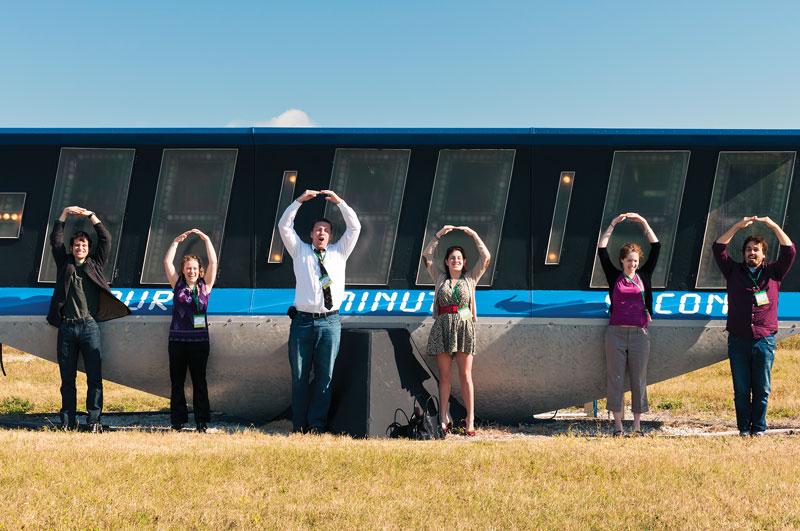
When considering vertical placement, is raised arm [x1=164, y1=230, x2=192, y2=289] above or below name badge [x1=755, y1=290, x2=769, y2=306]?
below

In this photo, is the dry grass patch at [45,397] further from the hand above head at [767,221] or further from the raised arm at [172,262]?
the hand above head at [767,221]

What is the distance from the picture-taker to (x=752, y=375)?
8164 millimetres

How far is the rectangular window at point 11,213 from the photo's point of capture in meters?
9.54

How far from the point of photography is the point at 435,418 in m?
8.45

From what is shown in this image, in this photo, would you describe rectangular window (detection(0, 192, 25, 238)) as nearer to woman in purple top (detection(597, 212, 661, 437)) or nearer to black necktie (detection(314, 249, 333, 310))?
black necktie (detection(314, 249, 333, 310))

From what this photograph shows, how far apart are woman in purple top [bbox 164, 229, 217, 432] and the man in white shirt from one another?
1.15 m

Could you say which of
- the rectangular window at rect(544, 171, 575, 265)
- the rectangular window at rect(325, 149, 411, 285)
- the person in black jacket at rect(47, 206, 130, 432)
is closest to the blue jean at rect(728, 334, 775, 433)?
the rectangular window at rect(544, 171, 575, 265)

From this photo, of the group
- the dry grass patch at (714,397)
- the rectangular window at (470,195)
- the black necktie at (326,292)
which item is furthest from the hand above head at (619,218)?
the dry grass patch at (714,397)

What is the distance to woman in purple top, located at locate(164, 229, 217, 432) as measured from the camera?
8.70m

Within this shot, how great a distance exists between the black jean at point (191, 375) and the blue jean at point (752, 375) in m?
5.68

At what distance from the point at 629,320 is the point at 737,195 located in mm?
2123

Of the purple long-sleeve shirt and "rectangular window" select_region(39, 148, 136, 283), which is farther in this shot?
"rectangular window" select_region(39, 148, 136, 283)

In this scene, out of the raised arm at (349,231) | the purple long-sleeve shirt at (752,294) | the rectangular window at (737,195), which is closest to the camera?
the purple long-sleeve shirt at (752,294)

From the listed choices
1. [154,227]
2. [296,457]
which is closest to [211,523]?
[296,457]
